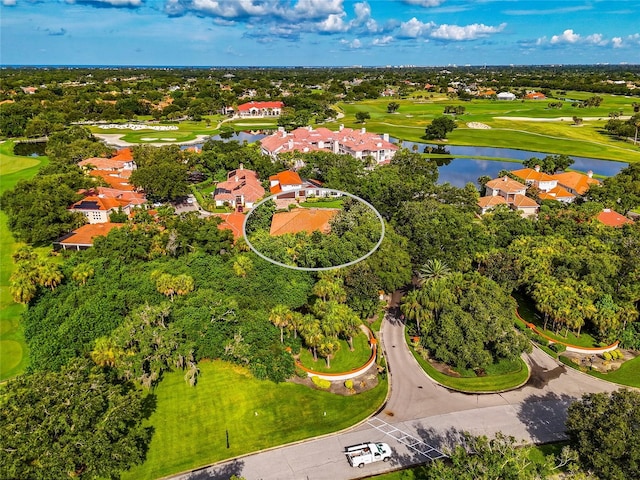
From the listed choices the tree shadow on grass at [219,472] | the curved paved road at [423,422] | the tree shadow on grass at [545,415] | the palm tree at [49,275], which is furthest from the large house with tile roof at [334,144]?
the tree shadow on grass at [219,472]

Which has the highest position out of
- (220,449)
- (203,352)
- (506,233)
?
(506,233)

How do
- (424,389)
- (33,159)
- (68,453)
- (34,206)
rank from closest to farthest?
(68,453), (424,389), (34,206), (33,159)

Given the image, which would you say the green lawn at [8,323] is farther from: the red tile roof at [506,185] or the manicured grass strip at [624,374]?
the red tile roof at [506,185]

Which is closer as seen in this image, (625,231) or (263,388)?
(263,388)

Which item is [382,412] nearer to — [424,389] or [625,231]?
[424,389]

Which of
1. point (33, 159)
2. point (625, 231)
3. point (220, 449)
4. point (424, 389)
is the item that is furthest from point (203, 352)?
point (33, 159)

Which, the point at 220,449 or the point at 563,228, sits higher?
the point at 563,228
